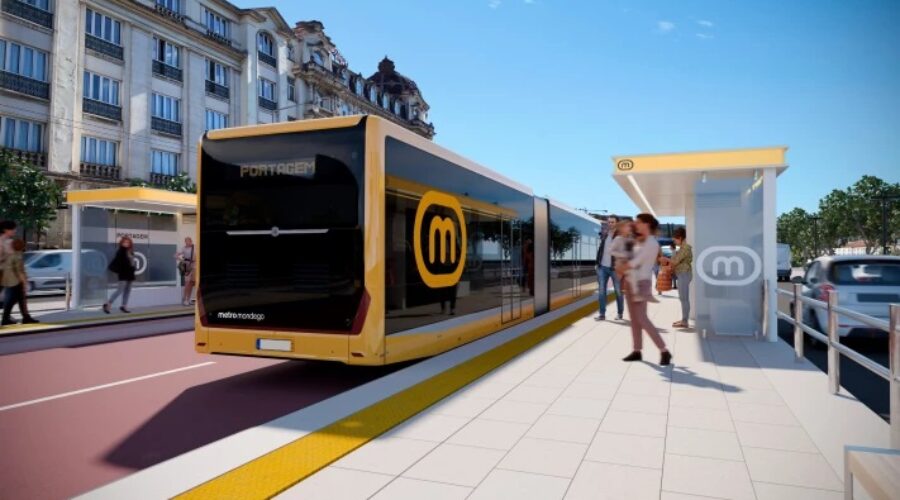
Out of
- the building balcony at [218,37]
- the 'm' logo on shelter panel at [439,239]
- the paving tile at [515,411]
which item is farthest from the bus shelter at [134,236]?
the building balcony at [218,37]

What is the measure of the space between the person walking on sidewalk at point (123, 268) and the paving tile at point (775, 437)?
13.9m

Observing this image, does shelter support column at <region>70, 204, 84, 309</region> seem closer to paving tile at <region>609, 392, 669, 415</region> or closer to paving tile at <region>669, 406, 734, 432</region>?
paving tile at <region>609, 392, 669, 415</region>

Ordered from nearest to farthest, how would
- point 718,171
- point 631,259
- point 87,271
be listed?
point 631,259 < point 718,171 < point 87,271

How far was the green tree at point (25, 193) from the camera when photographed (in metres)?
23.2

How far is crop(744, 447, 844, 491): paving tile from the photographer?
11.8ft

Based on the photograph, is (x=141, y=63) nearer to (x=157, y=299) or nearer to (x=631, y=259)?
(x=157, y=299)

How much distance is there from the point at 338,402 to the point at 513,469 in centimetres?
222

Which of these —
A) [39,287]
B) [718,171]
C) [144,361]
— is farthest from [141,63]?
[718,171]

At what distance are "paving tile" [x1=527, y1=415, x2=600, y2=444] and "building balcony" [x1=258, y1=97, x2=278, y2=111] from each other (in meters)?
40.3

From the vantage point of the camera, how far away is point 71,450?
4.39 meters

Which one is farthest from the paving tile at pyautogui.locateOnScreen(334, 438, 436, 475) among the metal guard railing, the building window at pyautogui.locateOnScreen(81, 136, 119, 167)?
the building window at pyautogui.locateOnScreen(81, 136, 119, 167)

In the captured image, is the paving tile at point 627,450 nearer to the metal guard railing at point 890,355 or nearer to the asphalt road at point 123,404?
the metal guard railing at point 890,355

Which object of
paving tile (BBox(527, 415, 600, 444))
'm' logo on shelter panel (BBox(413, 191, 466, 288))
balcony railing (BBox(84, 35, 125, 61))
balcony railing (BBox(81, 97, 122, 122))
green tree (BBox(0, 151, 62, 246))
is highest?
balcony railing (BBox(84, 35, 125, 61))

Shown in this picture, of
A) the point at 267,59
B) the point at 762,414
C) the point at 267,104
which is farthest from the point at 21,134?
the point at 762,414
